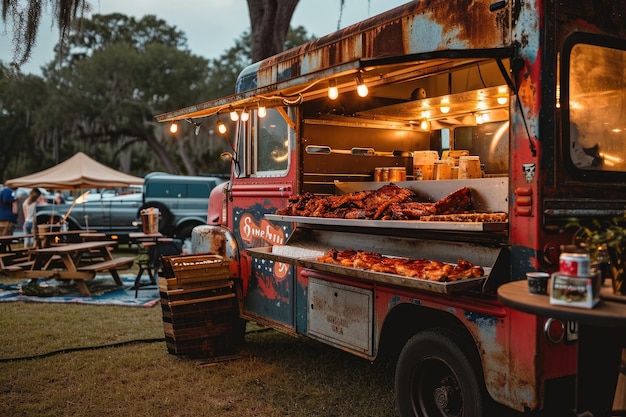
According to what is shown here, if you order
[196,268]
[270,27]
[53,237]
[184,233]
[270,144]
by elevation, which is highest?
[270,27]

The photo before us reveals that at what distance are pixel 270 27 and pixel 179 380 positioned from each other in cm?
709

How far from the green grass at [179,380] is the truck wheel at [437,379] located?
2.14 feet

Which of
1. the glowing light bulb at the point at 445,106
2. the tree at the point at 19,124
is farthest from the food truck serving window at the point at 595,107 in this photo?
the tree at the point at 19,124

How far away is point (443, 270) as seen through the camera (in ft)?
11.5

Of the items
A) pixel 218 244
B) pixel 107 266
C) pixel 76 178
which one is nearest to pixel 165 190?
pixel 76 178

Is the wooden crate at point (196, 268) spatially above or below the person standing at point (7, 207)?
below

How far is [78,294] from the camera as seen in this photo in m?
9.80

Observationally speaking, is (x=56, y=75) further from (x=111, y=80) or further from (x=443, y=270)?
(x=443, y=270)

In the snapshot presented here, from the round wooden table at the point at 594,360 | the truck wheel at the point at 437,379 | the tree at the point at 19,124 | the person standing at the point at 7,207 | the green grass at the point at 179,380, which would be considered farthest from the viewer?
the tree at the point at 19,124

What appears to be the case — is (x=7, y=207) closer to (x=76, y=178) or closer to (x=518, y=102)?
(x=76, y=178)

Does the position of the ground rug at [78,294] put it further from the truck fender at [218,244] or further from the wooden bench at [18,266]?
the truck fender at [218,244]

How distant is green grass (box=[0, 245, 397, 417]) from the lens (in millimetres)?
4625

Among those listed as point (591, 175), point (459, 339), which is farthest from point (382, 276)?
point (591, 175)

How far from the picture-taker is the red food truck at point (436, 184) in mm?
3256
